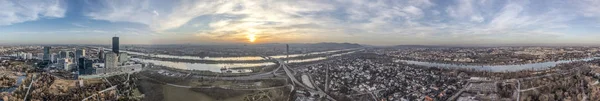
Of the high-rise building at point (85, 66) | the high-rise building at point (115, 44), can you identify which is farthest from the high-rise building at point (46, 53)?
the high-rise building at point (115, 44)

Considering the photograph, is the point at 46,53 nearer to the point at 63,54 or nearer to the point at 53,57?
the point at 53,57

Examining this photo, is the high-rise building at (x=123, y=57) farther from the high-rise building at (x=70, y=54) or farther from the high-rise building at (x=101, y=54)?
the high-rise building at (x=70, y=54)

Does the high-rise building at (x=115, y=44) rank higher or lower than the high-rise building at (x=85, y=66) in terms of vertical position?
higher

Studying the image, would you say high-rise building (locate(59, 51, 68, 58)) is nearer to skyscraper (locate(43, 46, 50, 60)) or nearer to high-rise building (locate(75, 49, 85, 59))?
high-rise building (locate(75, 49, 85, 59))

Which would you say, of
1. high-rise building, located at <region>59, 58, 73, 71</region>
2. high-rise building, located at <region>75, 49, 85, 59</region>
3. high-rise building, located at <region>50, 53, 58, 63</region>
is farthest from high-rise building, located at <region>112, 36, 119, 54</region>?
high-rise building, located at <region>50, 53, 58, 63</region>

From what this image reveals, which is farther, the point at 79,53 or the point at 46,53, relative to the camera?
the point at 46,53

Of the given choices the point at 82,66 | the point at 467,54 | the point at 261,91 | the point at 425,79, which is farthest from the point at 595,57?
the point at 82,66

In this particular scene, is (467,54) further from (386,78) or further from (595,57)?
(386,78)

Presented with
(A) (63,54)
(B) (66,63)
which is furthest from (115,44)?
(A) (63,54)

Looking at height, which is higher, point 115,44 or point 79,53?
point 115,44
